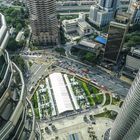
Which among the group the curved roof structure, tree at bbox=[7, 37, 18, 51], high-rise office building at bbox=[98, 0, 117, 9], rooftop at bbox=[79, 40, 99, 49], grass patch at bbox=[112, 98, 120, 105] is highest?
high-rise office building at bbox=[98, 0, 117, 9]

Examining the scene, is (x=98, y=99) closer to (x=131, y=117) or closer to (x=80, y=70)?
(x=80, y=70)

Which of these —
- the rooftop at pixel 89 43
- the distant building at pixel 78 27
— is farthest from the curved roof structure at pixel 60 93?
the distant building at pixel 78 27

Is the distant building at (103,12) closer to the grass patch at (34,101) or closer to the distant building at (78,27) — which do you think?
the distant building at (78,27)

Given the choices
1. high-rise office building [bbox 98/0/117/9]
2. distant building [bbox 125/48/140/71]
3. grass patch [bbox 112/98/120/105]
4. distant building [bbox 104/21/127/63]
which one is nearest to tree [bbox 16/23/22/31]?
Answer: high-rise office building [bbox 98/0/117/9]

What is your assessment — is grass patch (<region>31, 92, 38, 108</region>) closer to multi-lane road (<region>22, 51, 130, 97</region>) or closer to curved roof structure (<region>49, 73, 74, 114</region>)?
multi-lane road (<region>22, 51, 130, 97</region>)

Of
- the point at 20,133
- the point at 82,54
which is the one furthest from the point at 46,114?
the point at 20,133

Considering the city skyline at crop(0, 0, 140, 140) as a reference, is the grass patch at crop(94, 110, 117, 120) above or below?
below

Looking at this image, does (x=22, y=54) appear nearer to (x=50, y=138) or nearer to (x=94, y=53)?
(x=94, y=53)
